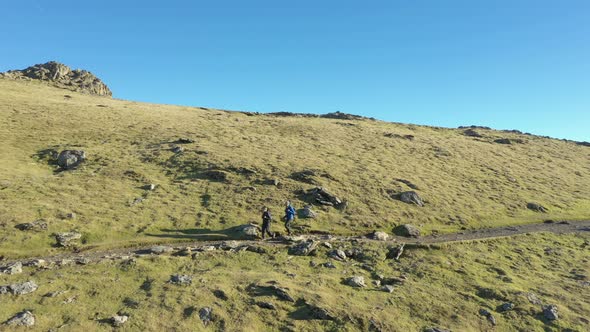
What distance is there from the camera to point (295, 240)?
30.6m

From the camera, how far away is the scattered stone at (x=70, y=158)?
1777 inches

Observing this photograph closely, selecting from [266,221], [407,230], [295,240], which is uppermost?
[407,230]

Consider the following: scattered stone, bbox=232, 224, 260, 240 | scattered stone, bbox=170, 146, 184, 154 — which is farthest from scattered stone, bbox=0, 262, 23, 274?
scattered stone, bbox=170, 146, 184, 154

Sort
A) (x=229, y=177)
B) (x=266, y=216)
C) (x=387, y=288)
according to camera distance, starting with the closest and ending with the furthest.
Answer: (x=387, y=288)
(x=266, y=216)
(x=229, y=177)

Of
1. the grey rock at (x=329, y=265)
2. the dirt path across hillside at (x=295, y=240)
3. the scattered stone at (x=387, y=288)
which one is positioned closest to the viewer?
the scattered stone at (x=387, y=288)

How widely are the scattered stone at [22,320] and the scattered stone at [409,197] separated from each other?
35139 mm

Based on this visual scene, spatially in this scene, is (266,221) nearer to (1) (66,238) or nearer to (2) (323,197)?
(2) (323,197)

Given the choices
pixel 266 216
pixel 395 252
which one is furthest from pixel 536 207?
pixel 266 216

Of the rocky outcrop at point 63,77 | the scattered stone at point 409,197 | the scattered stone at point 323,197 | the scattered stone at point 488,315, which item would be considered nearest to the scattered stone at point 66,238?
the scattered stone at point 323,197

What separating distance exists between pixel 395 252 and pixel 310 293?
9775 mm

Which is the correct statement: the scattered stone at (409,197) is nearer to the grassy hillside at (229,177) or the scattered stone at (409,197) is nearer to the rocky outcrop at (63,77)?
the grassy hillside at (229,177)

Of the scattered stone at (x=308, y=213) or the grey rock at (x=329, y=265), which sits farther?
the scattered stone at (x=308, y=213)

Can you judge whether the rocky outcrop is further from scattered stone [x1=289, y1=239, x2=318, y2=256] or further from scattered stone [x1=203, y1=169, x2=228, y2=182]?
scattered stone [x1=289, y1=239, x2=318, y2=256]

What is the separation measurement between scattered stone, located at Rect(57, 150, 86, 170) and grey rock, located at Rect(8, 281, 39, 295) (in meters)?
27.1
